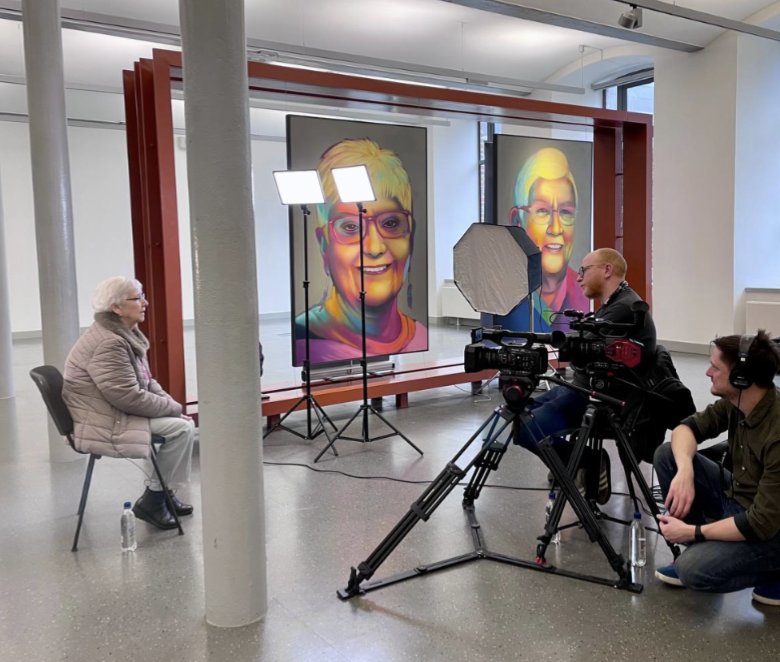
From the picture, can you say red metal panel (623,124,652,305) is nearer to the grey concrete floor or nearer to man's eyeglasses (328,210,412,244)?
man's eyeglasses (328,210,412,244)

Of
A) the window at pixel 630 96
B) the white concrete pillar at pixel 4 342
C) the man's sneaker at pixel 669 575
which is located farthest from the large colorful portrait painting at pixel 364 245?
the window at pixel 630 96

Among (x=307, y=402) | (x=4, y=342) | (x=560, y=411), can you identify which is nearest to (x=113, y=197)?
(x=4, y=342)

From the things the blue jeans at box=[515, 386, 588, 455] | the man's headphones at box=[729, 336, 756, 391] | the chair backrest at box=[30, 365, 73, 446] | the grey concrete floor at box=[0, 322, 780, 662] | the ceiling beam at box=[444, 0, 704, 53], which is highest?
the ceiling beam at box=[444, 0, 704, 53]

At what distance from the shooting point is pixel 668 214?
344 inches

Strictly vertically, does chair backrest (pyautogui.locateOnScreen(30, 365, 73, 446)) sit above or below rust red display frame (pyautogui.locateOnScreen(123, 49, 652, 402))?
below

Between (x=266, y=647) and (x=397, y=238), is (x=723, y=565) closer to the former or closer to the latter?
(x=266, y=647)

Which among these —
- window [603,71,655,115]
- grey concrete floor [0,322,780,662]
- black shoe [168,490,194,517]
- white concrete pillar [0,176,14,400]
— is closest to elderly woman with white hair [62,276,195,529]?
black shoe [168,490,194,517]

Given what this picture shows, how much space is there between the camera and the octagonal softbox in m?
3.99

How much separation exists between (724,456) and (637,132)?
488 cm

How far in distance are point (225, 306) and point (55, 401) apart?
1290 mm

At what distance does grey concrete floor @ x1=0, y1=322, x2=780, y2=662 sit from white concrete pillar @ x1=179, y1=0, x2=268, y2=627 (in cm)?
24

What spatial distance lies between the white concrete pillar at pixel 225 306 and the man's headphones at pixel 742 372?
162 centimetres

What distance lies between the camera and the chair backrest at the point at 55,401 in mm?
3256

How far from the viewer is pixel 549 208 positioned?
701 cm
